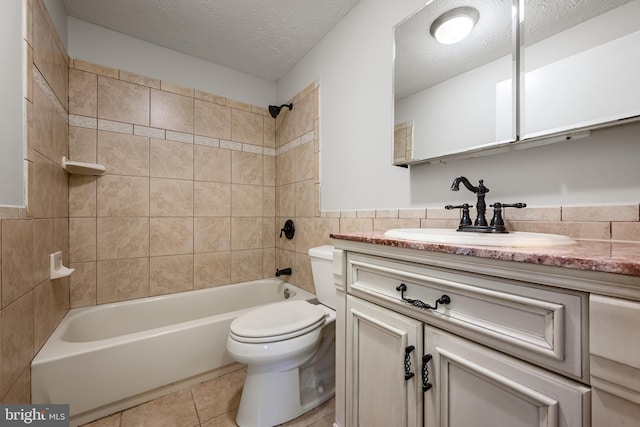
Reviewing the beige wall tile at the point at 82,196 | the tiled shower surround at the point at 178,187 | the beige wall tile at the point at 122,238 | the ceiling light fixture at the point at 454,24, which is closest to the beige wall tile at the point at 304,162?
the tiled shower surround at the point at 178,187

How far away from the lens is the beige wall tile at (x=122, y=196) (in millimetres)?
1751

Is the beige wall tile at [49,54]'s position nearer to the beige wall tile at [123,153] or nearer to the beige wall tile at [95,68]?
the beige wall tile at [95,68]

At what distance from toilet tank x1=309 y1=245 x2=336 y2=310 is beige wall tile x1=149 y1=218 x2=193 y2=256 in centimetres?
108

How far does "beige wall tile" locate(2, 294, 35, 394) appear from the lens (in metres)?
0.91

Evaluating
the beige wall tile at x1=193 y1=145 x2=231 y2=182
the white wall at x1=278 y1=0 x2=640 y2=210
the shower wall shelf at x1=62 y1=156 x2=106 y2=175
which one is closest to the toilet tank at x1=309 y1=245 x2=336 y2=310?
the white wall at x1=278 y1=0 x2=640 y2=210

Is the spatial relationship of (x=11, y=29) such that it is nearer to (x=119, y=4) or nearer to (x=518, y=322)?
(x=119, y=4)

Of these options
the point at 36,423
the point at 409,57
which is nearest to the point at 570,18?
the point at 409,57

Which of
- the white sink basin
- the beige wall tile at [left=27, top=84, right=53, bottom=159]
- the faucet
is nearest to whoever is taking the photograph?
the white sink basin

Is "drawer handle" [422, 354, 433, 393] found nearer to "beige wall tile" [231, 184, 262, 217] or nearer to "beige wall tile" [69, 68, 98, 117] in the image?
"beige wall tile" [231, 184, 262, 217]

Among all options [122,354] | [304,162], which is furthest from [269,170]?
[122,354]

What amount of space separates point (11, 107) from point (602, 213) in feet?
6.65

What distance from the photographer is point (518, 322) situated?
55 cm

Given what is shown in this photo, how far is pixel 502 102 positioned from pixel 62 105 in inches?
89.6

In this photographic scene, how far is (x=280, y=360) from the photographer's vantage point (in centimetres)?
117
